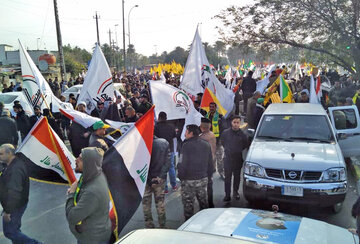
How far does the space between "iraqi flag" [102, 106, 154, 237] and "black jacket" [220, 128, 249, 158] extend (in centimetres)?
219

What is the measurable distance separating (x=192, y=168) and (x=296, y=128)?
2612 millimetres

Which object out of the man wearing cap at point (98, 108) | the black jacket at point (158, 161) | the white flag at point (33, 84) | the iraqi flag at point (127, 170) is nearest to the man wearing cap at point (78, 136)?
the white flag at point (33, 84)

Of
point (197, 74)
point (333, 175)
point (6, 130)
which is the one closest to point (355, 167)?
point (333, 175)

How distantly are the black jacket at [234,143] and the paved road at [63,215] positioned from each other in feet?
3.09

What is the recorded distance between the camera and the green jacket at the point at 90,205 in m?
3.01

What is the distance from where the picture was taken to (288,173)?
5.16 m

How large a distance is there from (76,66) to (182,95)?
4567 centimetres

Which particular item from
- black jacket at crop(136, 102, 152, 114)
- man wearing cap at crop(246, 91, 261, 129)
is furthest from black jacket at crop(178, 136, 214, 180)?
man wearing cap at crop(246, 91, 261, 129)

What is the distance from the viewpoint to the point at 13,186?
13.4 ft

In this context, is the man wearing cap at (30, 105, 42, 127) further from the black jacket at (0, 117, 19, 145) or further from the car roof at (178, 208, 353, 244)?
the car roof at (178, 208, 353, 244)

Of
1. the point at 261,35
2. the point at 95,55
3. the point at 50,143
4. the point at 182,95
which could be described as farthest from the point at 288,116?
the point at 261,35

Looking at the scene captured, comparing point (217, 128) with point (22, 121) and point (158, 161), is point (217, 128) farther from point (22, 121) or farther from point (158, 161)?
point (22, 121)

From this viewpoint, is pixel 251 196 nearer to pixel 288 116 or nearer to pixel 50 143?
pixel 288 116

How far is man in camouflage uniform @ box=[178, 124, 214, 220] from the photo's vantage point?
482cm
